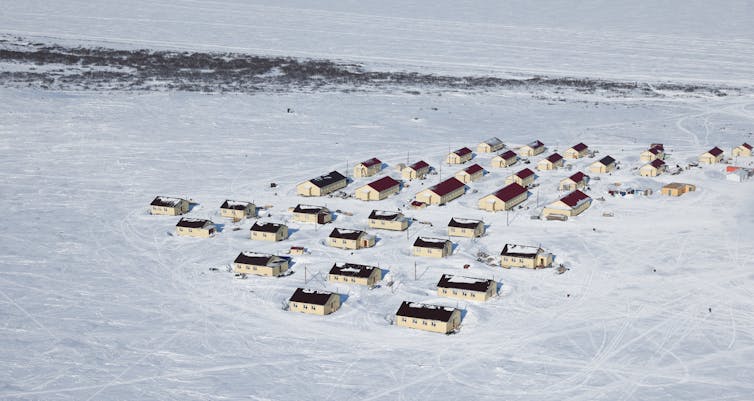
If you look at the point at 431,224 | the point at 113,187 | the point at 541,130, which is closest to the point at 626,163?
the point at 541,130

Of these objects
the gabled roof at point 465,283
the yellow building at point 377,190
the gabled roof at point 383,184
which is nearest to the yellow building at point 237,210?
the yellow building at point 377,190

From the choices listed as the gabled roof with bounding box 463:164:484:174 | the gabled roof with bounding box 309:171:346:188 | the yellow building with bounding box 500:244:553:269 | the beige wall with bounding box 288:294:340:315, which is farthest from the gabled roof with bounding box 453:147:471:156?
the beige wall with bounding box 288:294:340:315

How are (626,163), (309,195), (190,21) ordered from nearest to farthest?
(309,195)
(626,163)
(190,21)

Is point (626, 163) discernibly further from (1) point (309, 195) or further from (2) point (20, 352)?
(2) point (20, 352)

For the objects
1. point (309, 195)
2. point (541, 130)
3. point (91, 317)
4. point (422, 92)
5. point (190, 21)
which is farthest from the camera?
point (190, 21)

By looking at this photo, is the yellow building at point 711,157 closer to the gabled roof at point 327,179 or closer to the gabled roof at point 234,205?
the gabled roof at point 327,179

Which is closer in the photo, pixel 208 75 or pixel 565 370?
pixel 565 370

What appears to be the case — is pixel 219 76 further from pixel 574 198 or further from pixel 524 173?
pixel 574 198

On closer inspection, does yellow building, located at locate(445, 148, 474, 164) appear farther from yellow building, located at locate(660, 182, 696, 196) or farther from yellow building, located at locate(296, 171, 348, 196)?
yellow building, located at locate(660, 182, 696, 196)
